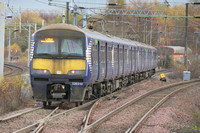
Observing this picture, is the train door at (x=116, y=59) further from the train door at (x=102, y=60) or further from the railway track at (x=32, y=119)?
the railway track at (x=32, y=119)

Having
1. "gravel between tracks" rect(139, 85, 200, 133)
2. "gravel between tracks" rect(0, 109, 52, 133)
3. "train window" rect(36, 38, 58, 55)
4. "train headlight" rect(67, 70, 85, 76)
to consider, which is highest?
"train window" rect(36, 38, 58, 55)

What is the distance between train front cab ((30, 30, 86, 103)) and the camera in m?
12.1

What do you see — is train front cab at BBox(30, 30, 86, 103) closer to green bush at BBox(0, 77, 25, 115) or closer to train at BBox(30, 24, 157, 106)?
train at BBox(30, 24, 157, 106)

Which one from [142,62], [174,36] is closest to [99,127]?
[142,62]

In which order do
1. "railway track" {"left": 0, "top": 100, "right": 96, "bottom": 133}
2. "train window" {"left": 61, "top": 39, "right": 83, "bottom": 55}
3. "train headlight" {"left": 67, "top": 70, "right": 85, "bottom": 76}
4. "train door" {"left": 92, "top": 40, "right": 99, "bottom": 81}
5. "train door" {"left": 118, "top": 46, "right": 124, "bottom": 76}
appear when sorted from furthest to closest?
1. "train door" {"left": 118, "top": 46, "right": 124, "bottom": 76}
2. "train door" {"left": 92, "top": 40, "right": 99, "bottom": 81}
3. "train window" {"left": 61, "top": 39, "right": 83, "bottom": 55}
4. "train headlight" {"left": 67, "top": 70, "right": 85, "bottom": 76}
5. "railway track" {"left": 0, "top": 100, "right": 96, "bottom": 133}

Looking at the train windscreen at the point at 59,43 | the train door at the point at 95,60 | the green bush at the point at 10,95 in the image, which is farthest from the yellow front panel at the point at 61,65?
the green bush at the point at 10,95

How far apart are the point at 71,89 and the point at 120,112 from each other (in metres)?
1.79

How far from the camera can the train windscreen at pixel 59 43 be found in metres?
12.3

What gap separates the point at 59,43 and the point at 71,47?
0.43 metres

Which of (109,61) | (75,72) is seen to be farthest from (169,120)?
(109,61)

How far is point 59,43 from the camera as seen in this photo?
12.3 m

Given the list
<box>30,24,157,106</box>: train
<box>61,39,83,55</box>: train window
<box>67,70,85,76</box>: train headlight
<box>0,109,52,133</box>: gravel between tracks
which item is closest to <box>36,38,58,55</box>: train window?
<box>30,24,157,106</box>: train

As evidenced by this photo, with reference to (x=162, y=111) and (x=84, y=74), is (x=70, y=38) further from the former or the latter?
(x=162, y=111)

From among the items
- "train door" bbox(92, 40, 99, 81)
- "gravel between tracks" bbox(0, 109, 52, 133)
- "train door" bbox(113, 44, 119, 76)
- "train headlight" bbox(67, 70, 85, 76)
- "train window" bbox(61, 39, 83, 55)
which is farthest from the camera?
"train door" bbox(113, 44, 119, 76)
